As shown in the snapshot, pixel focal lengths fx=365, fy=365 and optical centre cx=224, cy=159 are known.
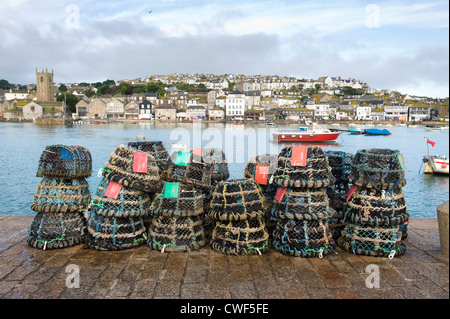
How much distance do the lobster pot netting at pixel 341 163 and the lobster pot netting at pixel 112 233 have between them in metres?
3.77

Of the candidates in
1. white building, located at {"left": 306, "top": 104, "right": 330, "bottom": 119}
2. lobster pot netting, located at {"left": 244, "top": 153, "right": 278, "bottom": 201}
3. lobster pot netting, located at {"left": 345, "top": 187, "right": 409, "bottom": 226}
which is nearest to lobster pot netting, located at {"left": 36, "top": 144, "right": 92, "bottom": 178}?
lobster pot netting, located at {"left": 244, "top": 153, "right": 278, "bottom": 201}

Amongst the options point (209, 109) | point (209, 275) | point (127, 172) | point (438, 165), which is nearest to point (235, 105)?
point (209, 109)

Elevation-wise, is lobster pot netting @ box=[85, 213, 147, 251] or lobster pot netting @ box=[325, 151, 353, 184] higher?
lobster pot netting @ box=[325, 151, 353, 184]

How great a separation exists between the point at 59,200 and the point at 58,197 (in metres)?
0.05

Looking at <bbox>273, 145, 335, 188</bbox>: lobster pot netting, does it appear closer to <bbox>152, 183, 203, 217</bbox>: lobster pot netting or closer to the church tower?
<bbox>152, 183, 203, 217</bbox>: lobster pot netting

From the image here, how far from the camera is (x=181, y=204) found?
568 centimetres

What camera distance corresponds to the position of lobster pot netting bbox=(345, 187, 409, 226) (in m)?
5.49

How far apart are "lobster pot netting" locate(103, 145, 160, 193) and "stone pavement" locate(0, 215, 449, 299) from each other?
1.00m

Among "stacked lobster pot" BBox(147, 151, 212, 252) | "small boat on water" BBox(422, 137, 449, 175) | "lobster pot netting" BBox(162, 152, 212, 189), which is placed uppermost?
"lobster pot netting" BBox(162, 152, 212, 189)

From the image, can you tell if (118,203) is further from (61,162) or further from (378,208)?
(378,208)

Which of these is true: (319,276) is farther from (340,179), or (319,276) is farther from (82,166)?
(82,166)

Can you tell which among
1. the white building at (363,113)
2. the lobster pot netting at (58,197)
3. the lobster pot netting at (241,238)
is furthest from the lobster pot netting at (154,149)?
the white building at (363,113)

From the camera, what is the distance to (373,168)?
218 inches

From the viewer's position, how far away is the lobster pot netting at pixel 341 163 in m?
Answer: 6.96
